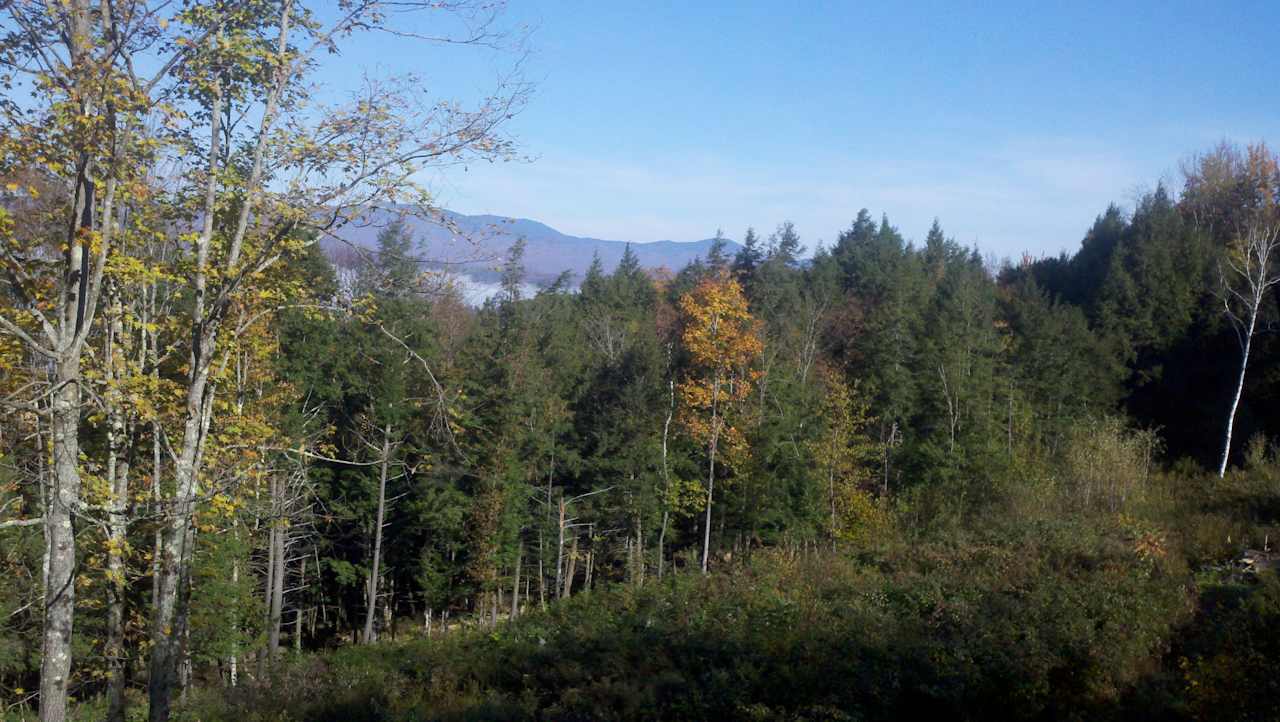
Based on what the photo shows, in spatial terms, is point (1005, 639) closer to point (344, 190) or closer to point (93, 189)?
point (344, 190)

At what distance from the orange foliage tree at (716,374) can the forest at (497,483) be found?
0.17 m

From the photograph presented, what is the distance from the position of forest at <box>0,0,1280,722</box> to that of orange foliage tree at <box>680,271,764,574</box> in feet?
0.56

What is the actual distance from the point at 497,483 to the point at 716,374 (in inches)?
315

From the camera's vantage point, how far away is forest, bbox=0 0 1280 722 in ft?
22.3

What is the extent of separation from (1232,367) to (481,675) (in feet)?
127

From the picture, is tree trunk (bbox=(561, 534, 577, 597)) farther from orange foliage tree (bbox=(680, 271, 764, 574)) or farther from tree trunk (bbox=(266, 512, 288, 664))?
tree trunk (bbox=(266, 512, 288, 664))

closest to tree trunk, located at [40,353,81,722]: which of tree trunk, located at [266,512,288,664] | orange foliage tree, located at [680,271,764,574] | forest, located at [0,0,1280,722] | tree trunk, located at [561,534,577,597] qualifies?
forest, located at [0,0,1280,722]

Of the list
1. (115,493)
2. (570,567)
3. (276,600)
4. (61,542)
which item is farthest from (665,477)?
(61,542)

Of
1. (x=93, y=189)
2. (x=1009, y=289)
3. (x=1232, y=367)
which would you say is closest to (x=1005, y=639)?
(x=93, y=189)

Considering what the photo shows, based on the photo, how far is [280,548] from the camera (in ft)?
70.9

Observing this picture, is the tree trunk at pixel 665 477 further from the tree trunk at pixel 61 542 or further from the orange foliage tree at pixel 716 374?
the tree trunk at pixel 61 542

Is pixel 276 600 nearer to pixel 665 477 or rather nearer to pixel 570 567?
pixel 570 567

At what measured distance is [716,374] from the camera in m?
27.2

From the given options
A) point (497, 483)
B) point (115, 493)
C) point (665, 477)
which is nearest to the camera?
point (115, 493)
